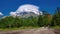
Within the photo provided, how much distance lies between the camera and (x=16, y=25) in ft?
124

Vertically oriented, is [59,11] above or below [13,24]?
above

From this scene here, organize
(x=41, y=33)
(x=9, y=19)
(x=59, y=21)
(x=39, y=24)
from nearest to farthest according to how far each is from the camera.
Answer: (x=41, y=33) < (x=59, y=21) < (x=39, y=24) < (x=9, y=19)

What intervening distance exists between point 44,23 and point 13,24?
724 cm

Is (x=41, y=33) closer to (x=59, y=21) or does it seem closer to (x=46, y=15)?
(x=59, y=21)

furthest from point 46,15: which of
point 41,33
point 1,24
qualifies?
point 41,33

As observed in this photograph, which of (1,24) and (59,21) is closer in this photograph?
(59,21)

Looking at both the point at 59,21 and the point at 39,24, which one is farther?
the point at 39,24

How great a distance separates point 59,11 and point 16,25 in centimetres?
1077

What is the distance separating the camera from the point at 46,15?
4434cm

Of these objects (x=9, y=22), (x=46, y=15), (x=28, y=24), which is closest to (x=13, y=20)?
(x=9, y=22)

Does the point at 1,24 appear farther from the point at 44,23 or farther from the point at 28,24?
the point at 44,23

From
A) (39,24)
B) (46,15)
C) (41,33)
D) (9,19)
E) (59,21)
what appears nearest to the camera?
(41,33)

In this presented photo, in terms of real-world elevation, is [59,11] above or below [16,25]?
above

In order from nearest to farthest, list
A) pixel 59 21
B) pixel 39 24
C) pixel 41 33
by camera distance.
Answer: pixel 41 33 → pixel 59 21 → pixel 39 24
